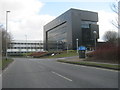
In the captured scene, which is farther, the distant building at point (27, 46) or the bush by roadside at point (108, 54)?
the distant building at point (27, 46)

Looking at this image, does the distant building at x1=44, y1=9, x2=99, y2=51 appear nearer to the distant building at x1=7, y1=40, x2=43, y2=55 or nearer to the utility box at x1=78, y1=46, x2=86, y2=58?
the distant building at x1=7, y1=40, x2=43, y2=55

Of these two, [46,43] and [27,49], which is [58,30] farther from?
[27,49]

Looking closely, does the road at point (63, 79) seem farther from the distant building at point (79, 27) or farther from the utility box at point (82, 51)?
the distant building at point (79, 27)

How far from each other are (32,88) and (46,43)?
12514cm

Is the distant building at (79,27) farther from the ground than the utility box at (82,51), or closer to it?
farther from the ground

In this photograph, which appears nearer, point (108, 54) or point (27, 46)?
point (108, 54)

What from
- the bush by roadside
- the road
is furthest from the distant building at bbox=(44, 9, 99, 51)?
the road

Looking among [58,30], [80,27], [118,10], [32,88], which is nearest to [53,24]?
[58,30]

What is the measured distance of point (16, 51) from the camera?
448ft

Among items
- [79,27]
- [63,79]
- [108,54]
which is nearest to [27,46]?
[79,27]

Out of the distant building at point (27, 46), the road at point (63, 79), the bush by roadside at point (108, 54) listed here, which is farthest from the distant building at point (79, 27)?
the road at point (63, 79)

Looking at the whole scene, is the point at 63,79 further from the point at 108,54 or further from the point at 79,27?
the point at 79,27

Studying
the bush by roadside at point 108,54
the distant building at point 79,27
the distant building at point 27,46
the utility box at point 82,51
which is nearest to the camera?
the bush by roadside at point 108,54

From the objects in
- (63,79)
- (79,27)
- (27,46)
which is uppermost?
(79,27)
